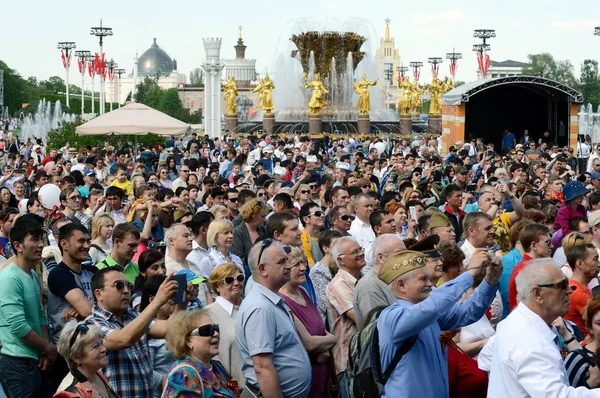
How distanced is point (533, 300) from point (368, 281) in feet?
5.64

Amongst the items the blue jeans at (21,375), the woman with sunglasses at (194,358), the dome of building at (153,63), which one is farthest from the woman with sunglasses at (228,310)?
the dome of building at (153,63)

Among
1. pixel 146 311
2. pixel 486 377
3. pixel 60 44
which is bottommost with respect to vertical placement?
pixel 486 377

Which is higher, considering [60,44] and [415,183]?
[60,44]

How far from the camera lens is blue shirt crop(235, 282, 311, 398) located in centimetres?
599

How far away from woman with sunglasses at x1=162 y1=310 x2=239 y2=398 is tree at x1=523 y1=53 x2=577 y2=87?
124 m

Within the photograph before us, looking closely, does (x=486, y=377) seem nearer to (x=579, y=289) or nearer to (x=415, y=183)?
(x=579, y=289)

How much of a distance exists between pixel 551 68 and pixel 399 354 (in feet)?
424

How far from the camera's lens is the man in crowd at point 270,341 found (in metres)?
5.97

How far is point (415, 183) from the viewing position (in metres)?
15.5

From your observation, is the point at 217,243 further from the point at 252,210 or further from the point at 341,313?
the point at 341,313

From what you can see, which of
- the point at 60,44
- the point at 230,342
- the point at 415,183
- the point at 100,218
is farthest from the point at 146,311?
the point at 60,44

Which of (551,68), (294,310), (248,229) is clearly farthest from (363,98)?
(551,68)

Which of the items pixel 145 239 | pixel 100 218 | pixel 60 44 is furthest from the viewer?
pixel 60 44

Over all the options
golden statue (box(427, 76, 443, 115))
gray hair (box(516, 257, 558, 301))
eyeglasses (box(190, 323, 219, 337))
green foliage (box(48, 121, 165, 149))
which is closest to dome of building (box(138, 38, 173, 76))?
golden statue (box(427, 76, 443, 115))
